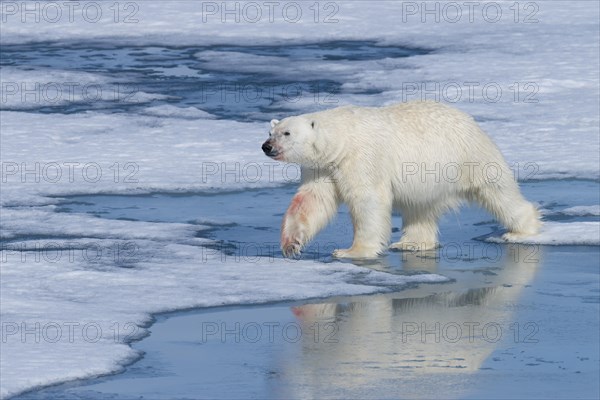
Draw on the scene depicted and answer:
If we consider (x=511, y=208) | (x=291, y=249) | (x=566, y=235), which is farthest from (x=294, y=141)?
(x=566, y=235)

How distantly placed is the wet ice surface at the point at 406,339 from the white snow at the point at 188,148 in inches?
6.8

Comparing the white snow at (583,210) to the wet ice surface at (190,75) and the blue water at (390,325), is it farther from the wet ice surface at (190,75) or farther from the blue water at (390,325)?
the wet ice surface at (190,75)

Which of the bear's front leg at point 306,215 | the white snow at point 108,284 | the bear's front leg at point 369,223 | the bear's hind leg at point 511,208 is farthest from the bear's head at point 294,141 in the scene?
the bear's hind leg at point 511,208

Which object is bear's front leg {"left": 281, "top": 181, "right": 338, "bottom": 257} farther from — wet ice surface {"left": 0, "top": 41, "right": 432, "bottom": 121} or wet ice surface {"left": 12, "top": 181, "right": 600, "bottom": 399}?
wet ice surface {"left": 0, "top": 41, "right": 432, "bottom": 121}

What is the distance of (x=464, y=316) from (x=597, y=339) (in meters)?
0.59

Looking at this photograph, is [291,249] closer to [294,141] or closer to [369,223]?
[369,223]

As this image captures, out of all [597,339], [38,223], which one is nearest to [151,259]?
[38,223]

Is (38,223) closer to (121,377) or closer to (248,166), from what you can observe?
(248,166)

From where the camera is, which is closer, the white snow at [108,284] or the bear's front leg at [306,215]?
the white snow at [108,284]

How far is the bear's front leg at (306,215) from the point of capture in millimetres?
6855

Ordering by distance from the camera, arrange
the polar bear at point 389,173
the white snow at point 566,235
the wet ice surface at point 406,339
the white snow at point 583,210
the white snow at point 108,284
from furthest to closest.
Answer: the white snow at point 583,210, the white snow at point 566,235, the polar bear at point 389,173, the white snow at point 108,284, the wet ice surface at point 406,339

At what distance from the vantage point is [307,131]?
6.79 m

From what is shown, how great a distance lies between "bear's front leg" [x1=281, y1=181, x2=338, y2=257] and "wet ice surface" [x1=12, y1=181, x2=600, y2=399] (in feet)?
0.60

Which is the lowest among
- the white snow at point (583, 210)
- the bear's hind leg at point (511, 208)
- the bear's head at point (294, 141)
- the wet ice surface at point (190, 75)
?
the white snow at point (583, 210)
